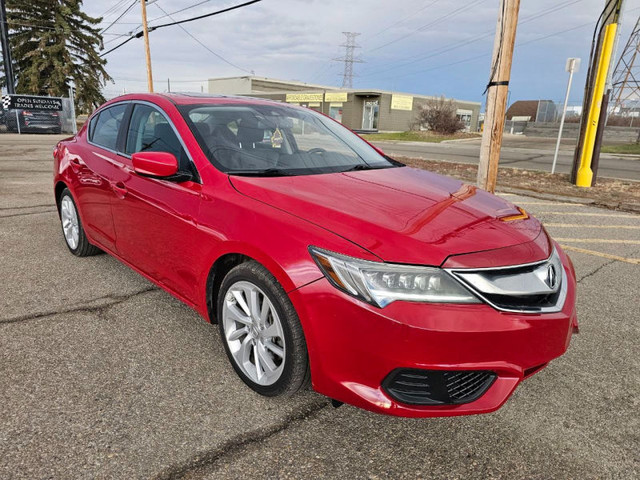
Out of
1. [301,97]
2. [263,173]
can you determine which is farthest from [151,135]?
[301,97]

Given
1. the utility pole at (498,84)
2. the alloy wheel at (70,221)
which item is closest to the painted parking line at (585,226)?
the utility pole at (498,84)

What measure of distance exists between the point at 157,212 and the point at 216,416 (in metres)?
1.32

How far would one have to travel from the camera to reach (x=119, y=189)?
10.8ft

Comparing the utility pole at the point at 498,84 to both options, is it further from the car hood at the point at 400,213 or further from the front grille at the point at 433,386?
the front grille at the point at 433,386

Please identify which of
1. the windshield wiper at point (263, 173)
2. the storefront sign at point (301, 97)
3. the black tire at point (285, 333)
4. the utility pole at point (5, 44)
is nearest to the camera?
the black tire at point (285, 333)

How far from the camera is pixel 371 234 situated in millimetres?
1956

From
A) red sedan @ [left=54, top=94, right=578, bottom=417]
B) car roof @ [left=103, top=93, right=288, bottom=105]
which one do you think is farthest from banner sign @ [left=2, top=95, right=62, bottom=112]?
red sedan @ [left=54, top=94, right=578, bottom=417]

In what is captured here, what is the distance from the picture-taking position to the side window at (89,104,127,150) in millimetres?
3617

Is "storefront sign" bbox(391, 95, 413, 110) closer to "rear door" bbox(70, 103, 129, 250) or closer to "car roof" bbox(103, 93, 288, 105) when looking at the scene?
"rear door" bbox(70, 103, 129, 250)

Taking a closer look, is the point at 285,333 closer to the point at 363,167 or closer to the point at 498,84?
the point at 363,167

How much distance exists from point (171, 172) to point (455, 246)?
1.62 meters

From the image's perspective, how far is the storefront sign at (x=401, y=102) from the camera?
48.6m

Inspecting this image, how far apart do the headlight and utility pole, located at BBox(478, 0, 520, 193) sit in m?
4.59

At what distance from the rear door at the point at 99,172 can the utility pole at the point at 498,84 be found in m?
4.51
